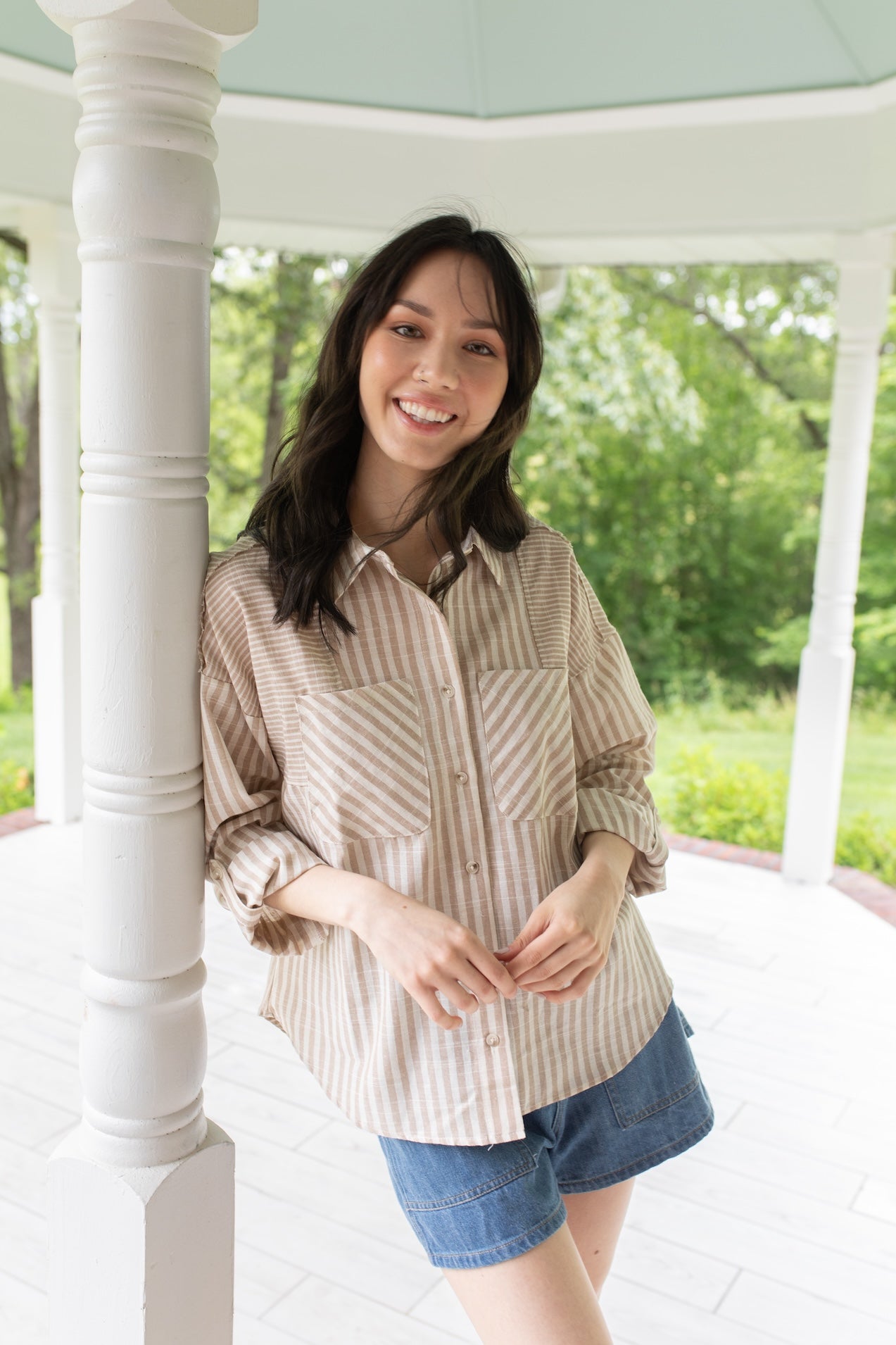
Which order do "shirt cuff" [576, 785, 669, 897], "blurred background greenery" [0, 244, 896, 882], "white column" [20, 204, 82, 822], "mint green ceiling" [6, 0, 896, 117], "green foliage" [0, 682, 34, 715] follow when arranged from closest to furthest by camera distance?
"shirt cuff" [576, 785, 669, 897] → "mint green ceiling" [6, 0, 896, 117] → "white column" [20, 204, 82, 822] → "blurred background greenery" [0, 244, 896, 882] → "green foliage" [0, 682, 34, 715]

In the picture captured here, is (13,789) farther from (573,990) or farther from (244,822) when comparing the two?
(573,990)

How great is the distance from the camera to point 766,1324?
2.37 meters

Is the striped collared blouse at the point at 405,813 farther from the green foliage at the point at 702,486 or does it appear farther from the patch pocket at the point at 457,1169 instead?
the green foliage at the point at 702,486

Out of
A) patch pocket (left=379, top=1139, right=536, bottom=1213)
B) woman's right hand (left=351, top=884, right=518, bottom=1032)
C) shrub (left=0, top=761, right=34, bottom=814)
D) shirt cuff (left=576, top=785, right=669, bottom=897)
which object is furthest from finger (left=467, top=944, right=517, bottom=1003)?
shrub (left=0, top=761, right=34, bottom=814)

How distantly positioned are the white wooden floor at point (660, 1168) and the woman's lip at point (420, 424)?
1.74 metres

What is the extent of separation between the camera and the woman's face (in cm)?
150

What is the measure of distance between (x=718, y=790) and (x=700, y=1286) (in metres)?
5.29

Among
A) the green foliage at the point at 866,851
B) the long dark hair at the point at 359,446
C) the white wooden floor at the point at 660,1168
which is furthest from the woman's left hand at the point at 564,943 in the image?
the green foliage at the point at 866,851

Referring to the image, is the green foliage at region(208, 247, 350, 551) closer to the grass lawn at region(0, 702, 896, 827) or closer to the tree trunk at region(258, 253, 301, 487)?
the tree trunk at region(258, 253, 301, 487)

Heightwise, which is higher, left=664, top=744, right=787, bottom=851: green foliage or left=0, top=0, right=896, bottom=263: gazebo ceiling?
left=0, top=0, right=896, bottom=263: gazebo ceiling

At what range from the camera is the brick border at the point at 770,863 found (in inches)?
182

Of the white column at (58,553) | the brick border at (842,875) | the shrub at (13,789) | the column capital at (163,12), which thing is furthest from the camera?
the shrub at (13,789)

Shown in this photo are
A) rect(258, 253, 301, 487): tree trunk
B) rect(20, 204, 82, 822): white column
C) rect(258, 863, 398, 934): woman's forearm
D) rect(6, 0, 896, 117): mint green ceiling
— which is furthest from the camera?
rect(258, 253, 301, 487): tree trunk

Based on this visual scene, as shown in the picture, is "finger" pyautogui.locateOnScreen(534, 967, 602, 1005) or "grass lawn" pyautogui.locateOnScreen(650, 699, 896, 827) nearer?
"finger" pyautogui.locateOnScreen(534, 967, 602, 1005)
